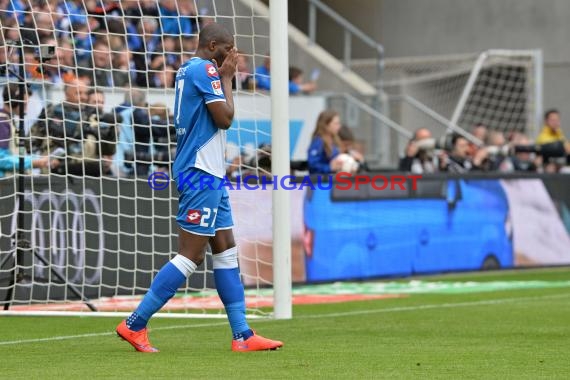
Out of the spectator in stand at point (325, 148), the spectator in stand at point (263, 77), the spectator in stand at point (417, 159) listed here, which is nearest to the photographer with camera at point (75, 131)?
the spectator in stand at point (263, 77)

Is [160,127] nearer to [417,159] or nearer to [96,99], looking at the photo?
[96,99]

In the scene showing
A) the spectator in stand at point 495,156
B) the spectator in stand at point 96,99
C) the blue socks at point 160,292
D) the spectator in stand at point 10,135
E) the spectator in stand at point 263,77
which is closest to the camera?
the blue socks at point 160,292

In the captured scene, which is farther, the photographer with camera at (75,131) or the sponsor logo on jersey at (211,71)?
the photographer with camera at (75,131)

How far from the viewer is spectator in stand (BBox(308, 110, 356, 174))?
15812mm


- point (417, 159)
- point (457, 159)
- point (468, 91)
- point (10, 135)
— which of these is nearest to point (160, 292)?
point (10, 135)

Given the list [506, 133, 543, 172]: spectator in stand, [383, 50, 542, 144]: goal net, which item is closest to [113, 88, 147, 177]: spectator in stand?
[506, 133, 543, 172]: spectator in stand

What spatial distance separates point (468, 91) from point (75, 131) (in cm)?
1240

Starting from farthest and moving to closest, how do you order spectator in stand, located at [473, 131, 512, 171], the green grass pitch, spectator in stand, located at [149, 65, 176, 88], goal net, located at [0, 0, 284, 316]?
spectator in stand, located at [473, 131, 512, 171] → spectator in stand, located at [149, 65, 176, 88] → goal net, located at [0, 0, 284, 316] → the green grass pitch

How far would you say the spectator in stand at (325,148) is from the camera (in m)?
15.8

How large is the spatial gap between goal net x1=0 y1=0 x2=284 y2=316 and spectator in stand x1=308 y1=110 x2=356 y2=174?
2.69 metres

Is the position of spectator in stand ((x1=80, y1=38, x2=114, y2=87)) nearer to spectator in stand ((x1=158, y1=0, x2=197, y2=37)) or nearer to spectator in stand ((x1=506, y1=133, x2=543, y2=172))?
spectator in stand ((x1=158, y1=0, x2=197, y2=37))

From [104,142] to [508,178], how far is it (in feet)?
24.5

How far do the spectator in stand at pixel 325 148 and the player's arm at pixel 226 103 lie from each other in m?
7.30

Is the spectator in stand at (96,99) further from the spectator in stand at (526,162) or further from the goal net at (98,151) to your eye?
the spectator in stand at (526,162)
